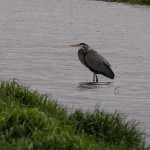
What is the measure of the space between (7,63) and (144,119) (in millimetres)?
8813

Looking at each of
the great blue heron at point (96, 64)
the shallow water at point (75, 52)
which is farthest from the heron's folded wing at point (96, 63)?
the shallow water at point (75, 52)

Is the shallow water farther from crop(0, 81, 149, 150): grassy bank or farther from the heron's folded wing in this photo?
crop(0, 81, 149, 150): grassy bank

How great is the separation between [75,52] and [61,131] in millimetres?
16922

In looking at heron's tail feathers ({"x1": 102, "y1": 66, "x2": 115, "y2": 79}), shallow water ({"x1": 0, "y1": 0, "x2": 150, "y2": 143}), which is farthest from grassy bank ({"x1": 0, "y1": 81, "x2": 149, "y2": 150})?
heron's tail feathers ({"x1": 102, "y1": 66, "x2": 115, "y2": 79})

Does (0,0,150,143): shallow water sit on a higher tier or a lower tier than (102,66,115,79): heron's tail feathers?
lower

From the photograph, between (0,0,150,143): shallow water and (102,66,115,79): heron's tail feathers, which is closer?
(0,0,150,143): shallow water

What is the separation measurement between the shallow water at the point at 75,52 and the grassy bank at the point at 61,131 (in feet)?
5.05

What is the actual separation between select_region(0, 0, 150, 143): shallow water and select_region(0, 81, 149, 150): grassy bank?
1539 millimetres

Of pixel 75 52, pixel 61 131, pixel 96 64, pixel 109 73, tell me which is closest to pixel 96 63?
pixel 96 64

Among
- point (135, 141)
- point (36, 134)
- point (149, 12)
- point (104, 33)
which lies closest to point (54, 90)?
point (135, 141)

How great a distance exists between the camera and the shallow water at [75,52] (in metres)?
18.3

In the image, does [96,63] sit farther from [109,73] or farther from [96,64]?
[109,73]

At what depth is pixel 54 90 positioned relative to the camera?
18.9 m

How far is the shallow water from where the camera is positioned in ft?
60.0
